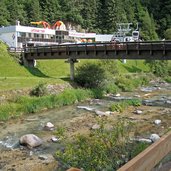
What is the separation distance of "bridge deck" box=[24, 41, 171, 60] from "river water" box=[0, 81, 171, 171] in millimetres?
5619

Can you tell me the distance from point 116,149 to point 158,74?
59734 millimetres

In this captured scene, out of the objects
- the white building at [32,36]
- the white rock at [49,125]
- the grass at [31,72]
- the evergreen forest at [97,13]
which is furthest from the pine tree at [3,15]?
the white rock at [49,125]

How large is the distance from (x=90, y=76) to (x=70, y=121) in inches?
667

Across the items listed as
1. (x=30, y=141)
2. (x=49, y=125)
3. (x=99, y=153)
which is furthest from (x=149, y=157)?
(x=49, y=125)

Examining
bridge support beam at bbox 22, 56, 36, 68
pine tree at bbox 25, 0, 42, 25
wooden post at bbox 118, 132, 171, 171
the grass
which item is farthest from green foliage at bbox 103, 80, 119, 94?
pine tree at bbox 25, 0, 42, 25

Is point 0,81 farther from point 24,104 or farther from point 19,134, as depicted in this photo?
point 19,134

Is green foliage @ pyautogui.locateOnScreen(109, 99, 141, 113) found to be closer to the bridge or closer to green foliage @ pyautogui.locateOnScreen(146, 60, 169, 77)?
the bridge

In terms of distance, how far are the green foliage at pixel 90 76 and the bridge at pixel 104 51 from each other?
52.1 inches

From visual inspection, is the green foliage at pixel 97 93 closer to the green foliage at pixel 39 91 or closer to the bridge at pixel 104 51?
the bridge at pixel 104 51

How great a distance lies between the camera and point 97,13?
122 meters

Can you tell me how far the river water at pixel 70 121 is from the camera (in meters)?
21.6

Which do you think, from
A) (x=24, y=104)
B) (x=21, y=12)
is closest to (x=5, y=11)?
(x=21, y=12)

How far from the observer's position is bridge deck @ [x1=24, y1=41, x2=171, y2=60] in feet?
121

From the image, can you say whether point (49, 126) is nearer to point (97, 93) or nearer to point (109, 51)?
point (97, 93)
